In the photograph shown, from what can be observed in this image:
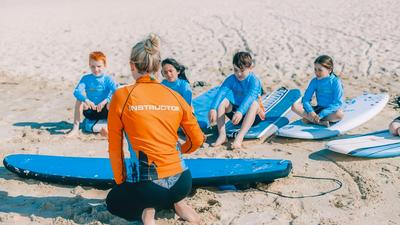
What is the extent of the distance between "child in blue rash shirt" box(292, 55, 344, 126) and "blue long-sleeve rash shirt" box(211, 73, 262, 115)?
609 mm

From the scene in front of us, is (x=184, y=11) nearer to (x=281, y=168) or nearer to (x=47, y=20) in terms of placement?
(x=47, y=20)

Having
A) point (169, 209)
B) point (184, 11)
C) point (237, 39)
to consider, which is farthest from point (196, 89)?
point (184, 11)

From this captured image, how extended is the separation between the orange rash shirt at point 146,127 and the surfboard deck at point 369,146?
7.14ft

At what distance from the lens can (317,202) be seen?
440cm

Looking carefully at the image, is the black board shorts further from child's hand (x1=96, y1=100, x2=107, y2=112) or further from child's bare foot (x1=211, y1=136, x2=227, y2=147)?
child's hand (x1=96, y1=100, x2=107, y2=112)

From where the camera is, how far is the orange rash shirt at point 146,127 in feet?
12.1

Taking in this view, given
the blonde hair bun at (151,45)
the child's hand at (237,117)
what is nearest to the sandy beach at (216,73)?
the child's hand at (237,117)

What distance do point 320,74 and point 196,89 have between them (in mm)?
2646

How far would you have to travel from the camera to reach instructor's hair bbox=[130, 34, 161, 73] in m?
3.67

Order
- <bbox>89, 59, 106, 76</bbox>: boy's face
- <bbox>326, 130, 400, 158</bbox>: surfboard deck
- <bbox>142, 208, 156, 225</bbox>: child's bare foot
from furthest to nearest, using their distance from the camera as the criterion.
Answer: <bbox>89, 59, 106, 76</bbox>: boy's face
<bbox>326, 130, 400, 158</bbox>: surfboard deck
<bbox>142, 208, 156, 225</bbox>: child's bare foot

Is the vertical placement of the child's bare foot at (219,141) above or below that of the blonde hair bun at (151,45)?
below

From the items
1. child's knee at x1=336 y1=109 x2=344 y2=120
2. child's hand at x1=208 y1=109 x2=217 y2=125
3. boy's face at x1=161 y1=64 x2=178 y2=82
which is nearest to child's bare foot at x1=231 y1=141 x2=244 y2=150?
child's hand at x1=208 y1=109 x2=217 y2=125

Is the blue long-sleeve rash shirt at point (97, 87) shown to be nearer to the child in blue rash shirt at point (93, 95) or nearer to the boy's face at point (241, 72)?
the child in blue rash shirt at point (93, 95)

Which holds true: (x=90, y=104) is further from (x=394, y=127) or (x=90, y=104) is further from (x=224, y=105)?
(x=394, y=127)
